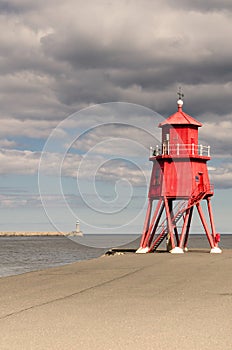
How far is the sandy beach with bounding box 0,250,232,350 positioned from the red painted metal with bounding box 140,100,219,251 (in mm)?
16831

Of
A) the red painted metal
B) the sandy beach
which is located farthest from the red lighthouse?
the sandy beach

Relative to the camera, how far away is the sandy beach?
11.5 metres

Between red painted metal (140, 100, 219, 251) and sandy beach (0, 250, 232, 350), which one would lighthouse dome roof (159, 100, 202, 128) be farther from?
sandy beach (0, 250, 232, 350)

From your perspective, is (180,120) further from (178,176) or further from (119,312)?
(119,312)

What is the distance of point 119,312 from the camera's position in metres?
15.0

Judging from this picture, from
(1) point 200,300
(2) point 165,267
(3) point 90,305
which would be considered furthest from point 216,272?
(3) point 90,305

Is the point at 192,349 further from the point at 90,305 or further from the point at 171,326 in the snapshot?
the point at 90,305

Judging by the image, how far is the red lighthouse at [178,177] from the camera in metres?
42.6

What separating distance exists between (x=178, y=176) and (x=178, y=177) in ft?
0.27

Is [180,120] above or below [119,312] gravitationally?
above

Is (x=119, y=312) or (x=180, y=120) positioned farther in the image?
(x=180, y=120)

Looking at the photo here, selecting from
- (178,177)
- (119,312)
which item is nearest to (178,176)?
(178,177)

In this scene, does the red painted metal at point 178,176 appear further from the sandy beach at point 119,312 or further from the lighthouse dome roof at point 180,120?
the sandy beach at point 119,312

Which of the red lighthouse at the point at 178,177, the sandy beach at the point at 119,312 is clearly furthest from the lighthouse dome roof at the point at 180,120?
the sandy beach at the point at 119,312
